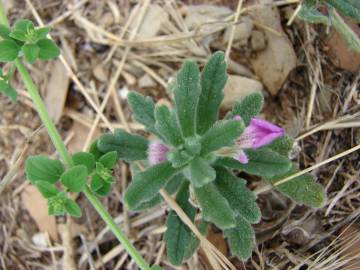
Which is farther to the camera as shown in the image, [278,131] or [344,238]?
[344,238]

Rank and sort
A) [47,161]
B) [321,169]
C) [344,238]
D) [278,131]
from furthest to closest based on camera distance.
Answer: [321,169]
[344,238]
[47,161]
[278,131]

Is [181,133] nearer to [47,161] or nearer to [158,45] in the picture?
[47,161]

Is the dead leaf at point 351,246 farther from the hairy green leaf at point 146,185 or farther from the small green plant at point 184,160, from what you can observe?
the hairy green leaf at point 146,185

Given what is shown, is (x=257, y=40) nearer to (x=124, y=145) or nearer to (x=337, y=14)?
(x=337, y=14)

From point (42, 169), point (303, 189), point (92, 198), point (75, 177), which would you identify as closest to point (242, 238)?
point (303, 189)

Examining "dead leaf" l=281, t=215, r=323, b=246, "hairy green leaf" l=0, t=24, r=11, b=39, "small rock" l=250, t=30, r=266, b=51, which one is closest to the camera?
"hairy green leaf" l=0, t=24, r=11, b=39

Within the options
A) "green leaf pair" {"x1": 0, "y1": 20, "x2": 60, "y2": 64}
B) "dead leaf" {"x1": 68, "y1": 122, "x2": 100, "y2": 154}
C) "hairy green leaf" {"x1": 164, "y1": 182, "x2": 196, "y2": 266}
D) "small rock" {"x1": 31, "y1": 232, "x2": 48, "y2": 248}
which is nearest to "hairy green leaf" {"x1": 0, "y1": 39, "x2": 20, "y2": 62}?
"green leaf pair" {"x1": 0, "y1": 20, "x2": 60, "y2": 64}

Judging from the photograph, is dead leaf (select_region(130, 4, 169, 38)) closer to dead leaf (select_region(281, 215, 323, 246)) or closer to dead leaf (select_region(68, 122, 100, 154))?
dead leaf (select_region(68, 122, 100, 154))

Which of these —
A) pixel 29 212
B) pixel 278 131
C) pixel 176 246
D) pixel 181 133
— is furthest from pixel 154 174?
pixel 29 212
